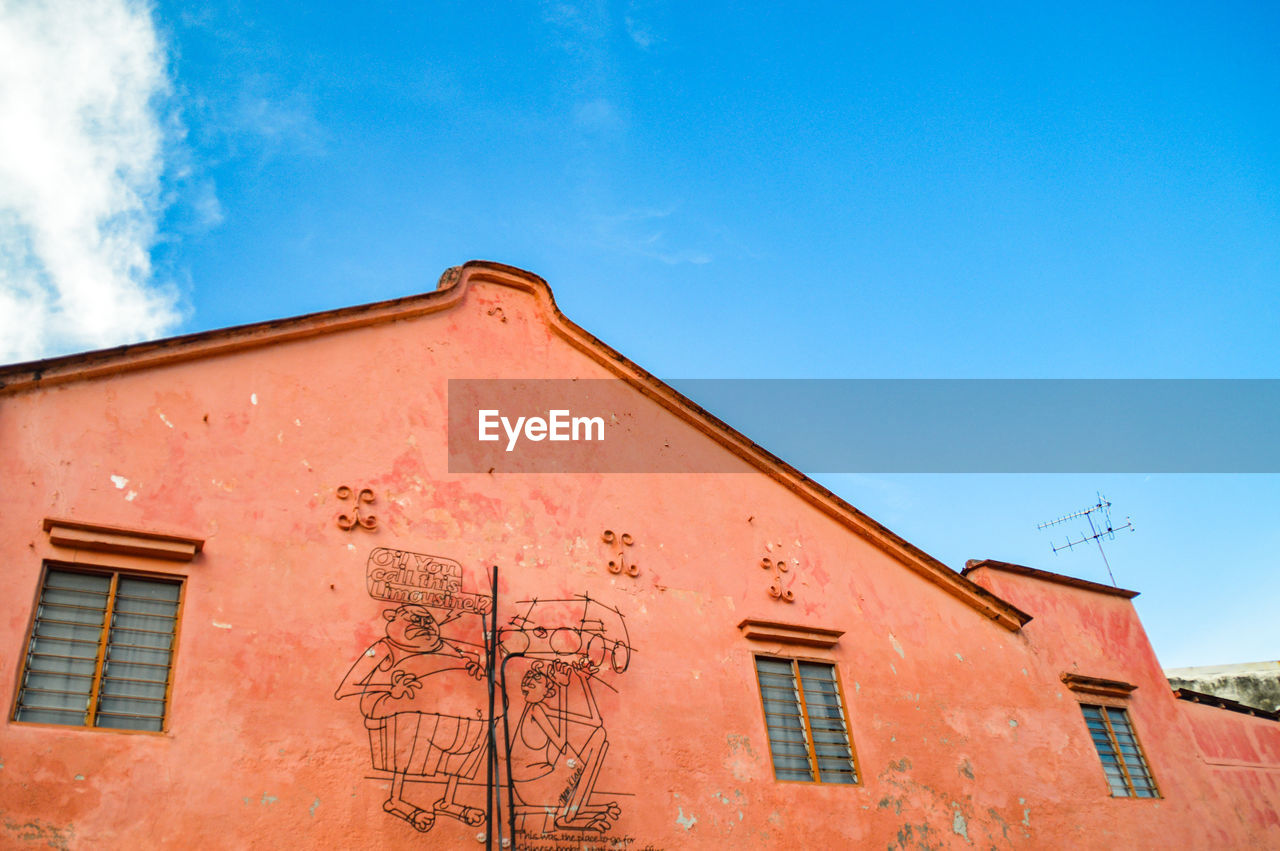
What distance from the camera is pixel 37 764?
21.4 ft

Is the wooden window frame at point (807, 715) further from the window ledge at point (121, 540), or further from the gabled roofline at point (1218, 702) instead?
the gabled roofline at point (1218, 702)

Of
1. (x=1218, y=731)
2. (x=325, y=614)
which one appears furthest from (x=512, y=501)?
(x=1218, y=731)

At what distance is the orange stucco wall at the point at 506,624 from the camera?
7.22 m

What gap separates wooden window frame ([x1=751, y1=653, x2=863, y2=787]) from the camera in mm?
9859

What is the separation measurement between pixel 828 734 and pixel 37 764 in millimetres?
7583

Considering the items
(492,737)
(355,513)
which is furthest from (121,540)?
(492,737)

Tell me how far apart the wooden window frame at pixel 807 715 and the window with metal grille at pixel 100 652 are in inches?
234

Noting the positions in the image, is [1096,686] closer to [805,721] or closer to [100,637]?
[805,721]

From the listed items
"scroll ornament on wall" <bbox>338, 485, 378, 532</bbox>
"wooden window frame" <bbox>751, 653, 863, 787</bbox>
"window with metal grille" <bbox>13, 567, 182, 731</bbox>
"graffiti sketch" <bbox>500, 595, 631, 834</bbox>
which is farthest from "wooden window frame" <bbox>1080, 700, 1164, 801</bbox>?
"window with metal grille" <bbox>13, 567, 182, 731</bbox>

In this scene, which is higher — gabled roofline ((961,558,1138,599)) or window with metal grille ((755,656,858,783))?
gabled roofline ((961,558,1138,599))

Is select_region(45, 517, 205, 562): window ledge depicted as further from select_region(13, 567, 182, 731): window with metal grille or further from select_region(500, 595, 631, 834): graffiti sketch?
select_region(500, 595, 631, 834): graffiti sketch

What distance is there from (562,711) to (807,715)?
3.07m
